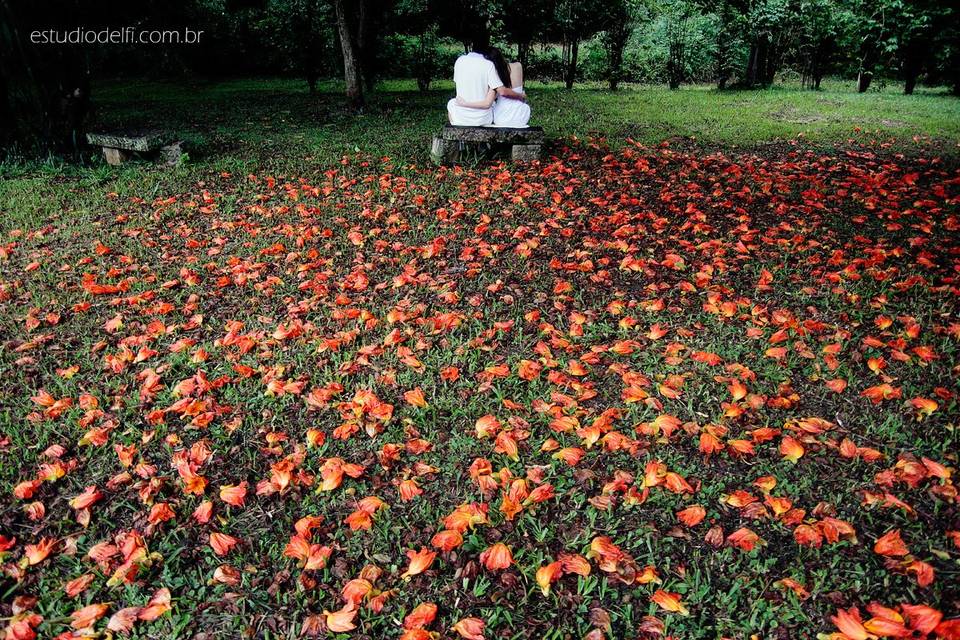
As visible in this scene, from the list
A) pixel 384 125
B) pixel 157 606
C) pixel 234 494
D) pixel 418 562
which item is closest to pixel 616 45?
pixel 384 125

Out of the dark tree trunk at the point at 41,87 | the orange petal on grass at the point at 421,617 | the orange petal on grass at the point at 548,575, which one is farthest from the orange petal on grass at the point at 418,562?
the dark tree trunk at the point at 41,87

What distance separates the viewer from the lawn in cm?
190

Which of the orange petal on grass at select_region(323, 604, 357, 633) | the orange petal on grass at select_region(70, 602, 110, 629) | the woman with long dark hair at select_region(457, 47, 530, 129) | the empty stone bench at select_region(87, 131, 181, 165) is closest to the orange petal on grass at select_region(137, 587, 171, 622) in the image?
the orange petal on grass at select_region(70, 602, 110, 629)

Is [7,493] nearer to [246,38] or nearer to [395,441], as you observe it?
[395,441]

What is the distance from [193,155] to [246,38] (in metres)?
10.9

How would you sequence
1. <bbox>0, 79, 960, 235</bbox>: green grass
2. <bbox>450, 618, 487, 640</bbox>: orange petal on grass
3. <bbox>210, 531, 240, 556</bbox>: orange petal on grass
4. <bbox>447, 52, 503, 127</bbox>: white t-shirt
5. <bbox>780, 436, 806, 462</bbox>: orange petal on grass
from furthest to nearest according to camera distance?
Answer: <bbox>0, 79, 960, 235</bbox>: green grass → <bbox>447, 52, 503, 127</bbox>: white t-shirt → <bbox>780, 436, 806, 462</bbox>: orange petal on grass → <bbox>210, 531, 240, 556</bbox>: orange petal on grass → <bbox>450, 618, 487, 640</bbox>: orange petal on grass

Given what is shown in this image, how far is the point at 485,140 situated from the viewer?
608 cm

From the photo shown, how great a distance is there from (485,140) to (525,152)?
46cm

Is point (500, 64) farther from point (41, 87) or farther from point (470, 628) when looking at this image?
point (470, 628)

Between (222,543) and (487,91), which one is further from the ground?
(487,91)

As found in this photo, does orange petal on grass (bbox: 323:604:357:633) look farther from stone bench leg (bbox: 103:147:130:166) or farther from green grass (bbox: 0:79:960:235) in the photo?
stone bench leg (bbox: 103:147:130:166)

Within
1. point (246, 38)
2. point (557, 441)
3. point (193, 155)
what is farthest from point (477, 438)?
point (246, 38)

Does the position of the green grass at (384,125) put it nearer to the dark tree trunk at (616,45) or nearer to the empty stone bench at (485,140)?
the empty stone bench at (485,140)

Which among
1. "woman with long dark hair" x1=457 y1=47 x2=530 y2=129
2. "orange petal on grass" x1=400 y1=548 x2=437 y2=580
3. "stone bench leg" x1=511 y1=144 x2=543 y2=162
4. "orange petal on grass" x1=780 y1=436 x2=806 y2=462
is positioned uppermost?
"woman with long dark hair" x1=457 y1=47 x2=530 y2=129
